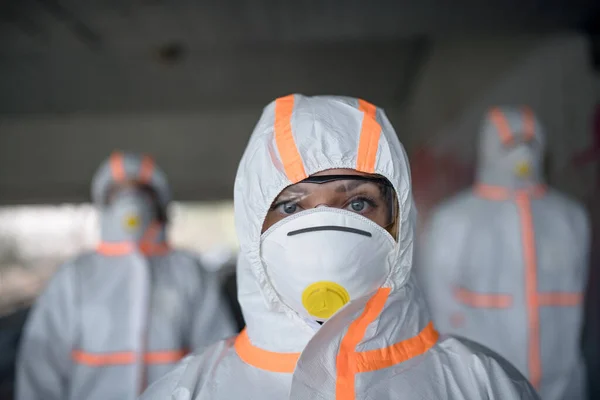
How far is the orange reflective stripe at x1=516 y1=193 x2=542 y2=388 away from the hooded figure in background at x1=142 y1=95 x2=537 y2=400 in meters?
1.27

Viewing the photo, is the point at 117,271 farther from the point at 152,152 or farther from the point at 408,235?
the point at 152,152

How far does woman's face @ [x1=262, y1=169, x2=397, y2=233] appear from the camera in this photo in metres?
1.02

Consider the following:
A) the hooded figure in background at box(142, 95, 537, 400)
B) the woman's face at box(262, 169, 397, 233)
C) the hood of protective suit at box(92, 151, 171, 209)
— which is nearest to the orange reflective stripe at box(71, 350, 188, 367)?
the hood of protective suit at box(92, 151, 171, 209)

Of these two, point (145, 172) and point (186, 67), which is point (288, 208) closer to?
point (145, 172)

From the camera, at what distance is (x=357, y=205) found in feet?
3.38

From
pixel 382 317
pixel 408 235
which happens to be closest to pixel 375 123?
pixel 408 235

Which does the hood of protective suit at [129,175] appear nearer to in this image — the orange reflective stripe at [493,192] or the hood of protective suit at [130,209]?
the hood of protective suit at [130,209]

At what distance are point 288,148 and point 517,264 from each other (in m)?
1.57

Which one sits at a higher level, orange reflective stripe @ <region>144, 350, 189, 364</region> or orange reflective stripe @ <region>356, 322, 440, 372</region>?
orange reflective stripe @ <region>356, 322, 440, 372</region>

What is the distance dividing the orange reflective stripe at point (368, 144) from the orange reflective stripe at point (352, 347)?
229 millimetres

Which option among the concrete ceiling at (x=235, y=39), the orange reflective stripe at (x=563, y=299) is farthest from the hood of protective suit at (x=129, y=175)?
the orange reflective stripe at (x=563, y=299)

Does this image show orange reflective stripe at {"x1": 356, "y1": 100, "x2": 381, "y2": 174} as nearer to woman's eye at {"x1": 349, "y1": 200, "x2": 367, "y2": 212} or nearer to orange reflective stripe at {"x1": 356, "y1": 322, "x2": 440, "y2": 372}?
woman's eye at {"x1": 349, "y1": 200, "x2": 367, "y2": 212}

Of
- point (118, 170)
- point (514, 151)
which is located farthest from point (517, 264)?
point (118, 170)

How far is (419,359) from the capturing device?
3.29 feet
